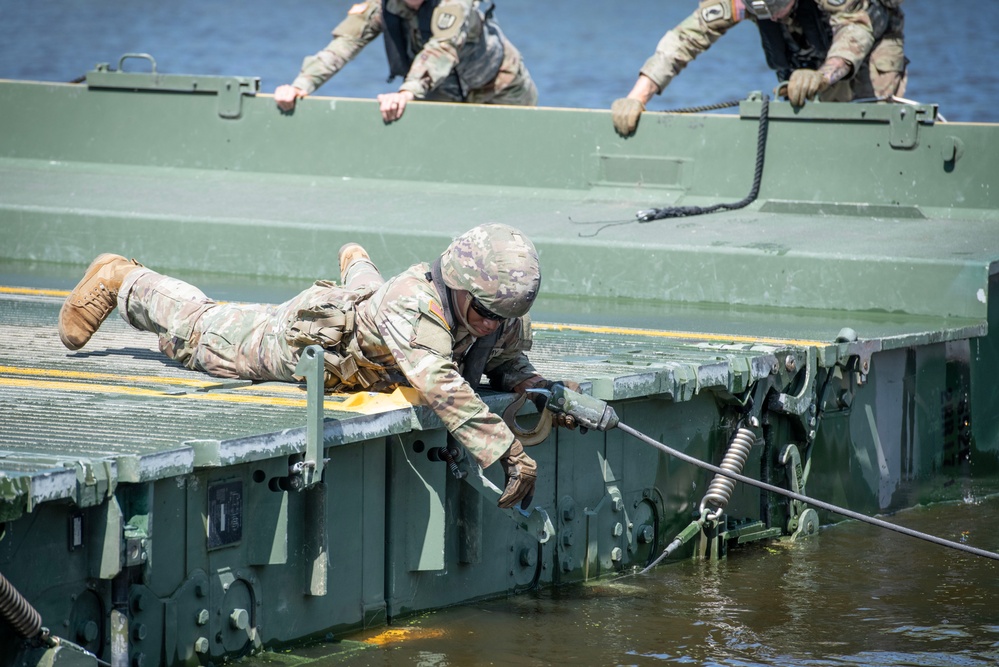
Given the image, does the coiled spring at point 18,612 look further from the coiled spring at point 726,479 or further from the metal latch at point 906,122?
the metal latch at point 906,122

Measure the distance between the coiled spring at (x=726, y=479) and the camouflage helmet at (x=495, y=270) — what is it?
1496 mm

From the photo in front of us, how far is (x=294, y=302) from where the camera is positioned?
18.3 ft

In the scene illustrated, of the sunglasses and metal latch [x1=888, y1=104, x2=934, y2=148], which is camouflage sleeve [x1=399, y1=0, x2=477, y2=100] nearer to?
metal latch [x1=888, y1=104, x2=934, y2=148]

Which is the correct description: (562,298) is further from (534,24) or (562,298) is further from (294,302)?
(534,24)

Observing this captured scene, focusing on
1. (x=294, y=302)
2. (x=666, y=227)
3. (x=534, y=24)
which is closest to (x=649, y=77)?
(x=666, y=227)

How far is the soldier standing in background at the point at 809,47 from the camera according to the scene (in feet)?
29.5

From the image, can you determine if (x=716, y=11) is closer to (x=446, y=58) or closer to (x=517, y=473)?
(x=446, y=58)

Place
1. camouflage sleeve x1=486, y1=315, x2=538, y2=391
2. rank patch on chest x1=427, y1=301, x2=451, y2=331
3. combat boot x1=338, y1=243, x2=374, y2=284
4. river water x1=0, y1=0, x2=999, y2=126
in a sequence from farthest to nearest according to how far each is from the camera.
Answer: river water x1=0, y1=0, x2=999, y2=126 → combat boot x1=338, y1=243, x2=374, y2=284 → camouflage sleeve x1=486, y1=315, x2=538, y2=391 → rank patch on chest x1=427, y1=301, x2=451, y2=331

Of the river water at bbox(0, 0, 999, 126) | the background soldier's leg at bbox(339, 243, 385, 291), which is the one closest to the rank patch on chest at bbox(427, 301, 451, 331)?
the background soldier's leg at bbox(339, 243, 385, 291)

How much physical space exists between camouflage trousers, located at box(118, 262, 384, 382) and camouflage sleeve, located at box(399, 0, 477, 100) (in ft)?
13.0

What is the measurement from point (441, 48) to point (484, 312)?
16.7ft

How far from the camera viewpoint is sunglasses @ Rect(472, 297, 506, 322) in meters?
5.02

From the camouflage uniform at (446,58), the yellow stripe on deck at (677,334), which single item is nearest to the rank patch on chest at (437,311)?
the yellow stripe on deck at (677,334)

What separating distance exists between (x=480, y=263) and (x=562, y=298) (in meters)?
3.54
